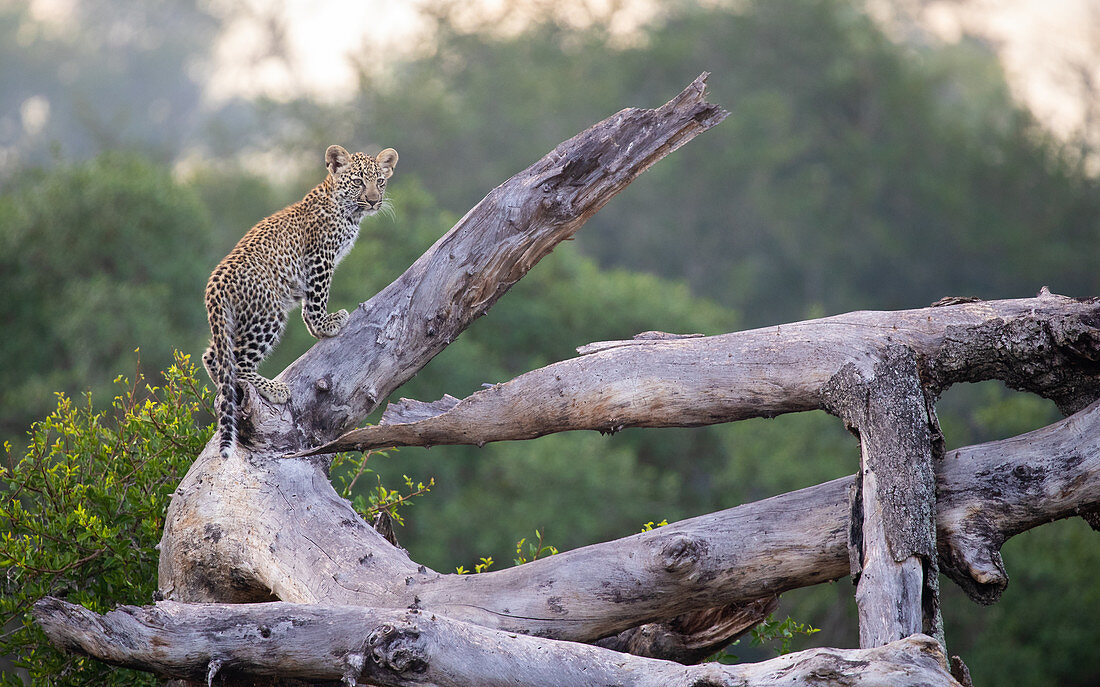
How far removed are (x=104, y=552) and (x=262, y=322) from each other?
1576mm

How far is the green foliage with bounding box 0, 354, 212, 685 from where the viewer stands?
19.2 ft

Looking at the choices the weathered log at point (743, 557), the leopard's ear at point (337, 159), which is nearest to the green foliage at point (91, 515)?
the weathered log at point (743, 557)

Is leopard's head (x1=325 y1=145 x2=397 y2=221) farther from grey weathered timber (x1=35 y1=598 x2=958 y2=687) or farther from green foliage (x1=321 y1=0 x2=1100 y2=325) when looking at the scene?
green foliage (x1=321 y1=0 x2=1100 y2=325)

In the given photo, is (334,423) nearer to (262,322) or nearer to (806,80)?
(262,322)

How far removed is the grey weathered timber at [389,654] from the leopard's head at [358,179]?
141 inches

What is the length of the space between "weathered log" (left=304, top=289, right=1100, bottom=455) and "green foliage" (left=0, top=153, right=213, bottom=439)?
13.8m

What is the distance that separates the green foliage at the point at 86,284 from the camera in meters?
18.2

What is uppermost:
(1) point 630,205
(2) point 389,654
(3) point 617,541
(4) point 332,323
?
(1) point 630,205

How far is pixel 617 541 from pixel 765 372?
3.43 feet

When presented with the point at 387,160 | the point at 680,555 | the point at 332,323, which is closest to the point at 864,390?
the point at 680,555

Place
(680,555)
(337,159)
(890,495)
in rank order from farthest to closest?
(337,159)
(680,555)
(890,495)

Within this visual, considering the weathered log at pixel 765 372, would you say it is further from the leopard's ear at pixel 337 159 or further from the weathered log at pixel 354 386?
the leopard's ear at pixel 337 159

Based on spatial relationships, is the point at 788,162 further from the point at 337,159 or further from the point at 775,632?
the point at 775,632

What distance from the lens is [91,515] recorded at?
242 inches
